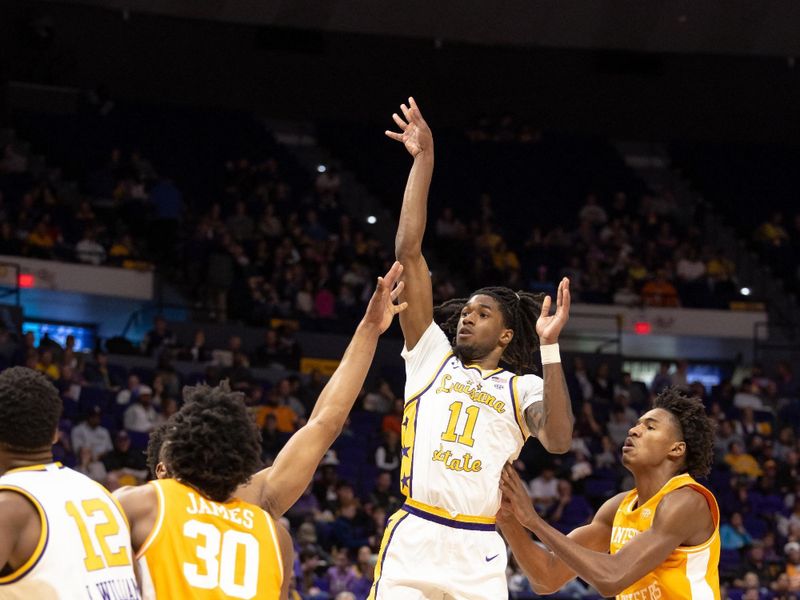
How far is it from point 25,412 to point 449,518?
8.46ft

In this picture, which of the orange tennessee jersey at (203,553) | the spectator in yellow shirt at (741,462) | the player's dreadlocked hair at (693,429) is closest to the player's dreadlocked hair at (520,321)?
the player's dreadlocked hair at (693,429)

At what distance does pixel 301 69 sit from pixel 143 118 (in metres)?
4.64

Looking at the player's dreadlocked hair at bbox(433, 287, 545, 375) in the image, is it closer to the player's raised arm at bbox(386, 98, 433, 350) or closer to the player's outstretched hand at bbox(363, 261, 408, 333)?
the player's raised arm at bbox(386, 98, 433, 350)

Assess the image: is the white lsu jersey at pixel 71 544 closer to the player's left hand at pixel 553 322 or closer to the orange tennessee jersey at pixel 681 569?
the player's left hand at pixel 553 322

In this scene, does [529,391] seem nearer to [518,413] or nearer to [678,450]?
[518,413]

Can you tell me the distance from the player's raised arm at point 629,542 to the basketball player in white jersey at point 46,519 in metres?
2.41

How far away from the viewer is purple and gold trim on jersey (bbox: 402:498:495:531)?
6.21 meters

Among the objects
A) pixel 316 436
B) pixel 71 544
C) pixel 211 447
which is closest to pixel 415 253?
pixel 316 436

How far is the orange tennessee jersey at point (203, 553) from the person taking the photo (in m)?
4.18

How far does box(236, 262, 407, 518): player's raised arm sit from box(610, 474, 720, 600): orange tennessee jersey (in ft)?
5.58

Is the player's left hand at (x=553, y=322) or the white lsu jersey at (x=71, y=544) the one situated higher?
the player's left hand at (x=553, y=322)

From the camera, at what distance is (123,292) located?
20.7 meters

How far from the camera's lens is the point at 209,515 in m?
4.28

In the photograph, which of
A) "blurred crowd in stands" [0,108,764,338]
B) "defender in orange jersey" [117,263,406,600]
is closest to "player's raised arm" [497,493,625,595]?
"defender in orange jersey" [117,263,406,600]
